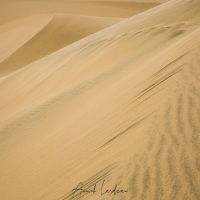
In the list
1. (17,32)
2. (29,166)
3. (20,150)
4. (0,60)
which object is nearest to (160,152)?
(29,166)

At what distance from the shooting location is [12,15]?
20.8m

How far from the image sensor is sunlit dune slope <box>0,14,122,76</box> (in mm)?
12961

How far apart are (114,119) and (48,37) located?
11191 millimetres

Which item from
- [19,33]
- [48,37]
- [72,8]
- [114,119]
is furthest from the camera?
[72,8]

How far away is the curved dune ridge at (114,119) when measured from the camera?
247 cm

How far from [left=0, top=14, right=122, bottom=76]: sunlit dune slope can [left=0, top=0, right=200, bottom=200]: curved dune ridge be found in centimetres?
583

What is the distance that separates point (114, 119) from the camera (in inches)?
141

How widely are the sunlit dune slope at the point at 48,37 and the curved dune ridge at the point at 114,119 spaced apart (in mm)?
5833

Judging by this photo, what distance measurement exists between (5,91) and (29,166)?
4020 millimetres

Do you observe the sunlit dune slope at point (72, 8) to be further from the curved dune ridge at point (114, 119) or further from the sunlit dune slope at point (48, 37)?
the curved dune ridge at point (114, 119)
